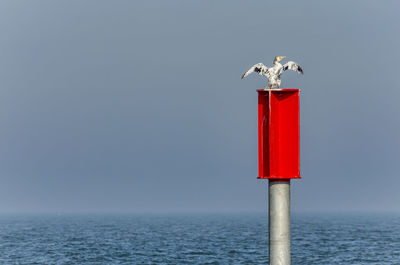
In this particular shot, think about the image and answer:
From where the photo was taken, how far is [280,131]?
13.3 metres

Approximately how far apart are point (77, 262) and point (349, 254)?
77.6 ft

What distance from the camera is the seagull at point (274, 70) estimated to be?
1380 centimetres

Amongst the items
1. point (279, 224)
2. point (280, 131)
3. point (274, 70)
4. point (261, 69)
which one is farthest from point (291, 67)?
point (279, 224)

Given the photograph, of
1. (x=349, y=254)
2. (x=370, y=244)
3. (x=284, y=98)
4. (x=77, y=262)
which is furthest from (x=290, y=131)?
(x=370, y=244)

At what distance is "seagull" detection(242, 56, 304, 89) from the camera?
13.8 meters

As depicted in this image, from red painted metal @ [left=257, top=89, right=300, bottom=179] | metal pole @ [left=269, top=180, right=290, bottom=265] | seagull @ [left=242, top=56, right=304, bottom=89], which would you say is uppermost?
seagull @ [left=242, top=56, right=304, bottom=89]

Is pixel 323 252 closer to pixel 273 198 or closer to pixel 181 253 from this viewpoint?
pixel 181 253

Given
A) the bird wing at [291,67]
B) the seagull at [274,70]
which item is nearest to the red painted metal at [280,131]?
the seagull at [274,70]

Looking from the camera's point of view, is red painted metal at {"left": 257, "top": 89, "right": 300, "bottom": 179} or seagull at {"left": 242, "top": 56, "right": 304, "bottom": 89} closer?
red painted metal at {"left": 257, "top": 89, "right": 300, "bottom": 179}

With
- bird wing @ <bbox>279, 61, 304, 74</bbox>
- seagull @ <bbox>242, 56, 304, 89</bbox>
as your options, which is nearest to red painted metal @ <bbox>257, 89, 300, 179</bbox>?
seagull @ <bbox>242, 56, 304, 89</bbox>

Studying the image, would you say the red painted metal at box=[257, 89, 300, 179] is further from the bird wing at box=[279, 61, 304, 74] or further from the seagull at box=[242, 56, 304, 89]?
the bird wing at box=[279, 61, 304, 74]

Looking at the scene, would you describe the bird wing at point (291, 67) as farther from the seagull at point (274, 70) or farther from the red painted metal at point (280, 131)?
the red painted metal at point (280, 131)

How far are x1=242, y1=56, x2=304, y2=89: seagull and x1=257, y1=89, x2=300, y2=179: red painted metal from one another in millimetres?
420

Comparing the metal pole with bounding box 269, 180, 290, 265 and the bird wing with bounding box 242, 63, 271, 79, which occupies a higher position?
the bird wing with bounding box 242, 63, 271, 79
